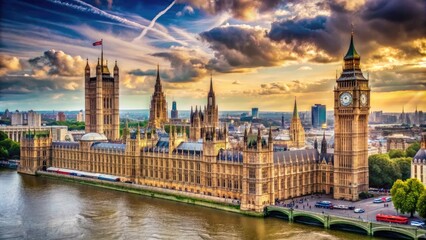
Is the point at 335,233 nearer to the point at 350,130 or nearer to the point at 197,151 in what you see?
the point at 350,130

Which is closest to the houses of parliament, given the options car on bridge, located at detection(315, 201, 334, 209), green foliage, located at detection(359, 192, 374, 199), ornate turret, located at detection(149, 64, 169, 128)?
green foliage, located at detection(359, 192, 374, 199)

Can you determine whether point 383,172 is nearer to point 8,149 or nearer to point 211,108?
point 211,108

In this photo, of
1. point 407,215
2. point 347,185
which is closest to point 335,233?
point 407,215

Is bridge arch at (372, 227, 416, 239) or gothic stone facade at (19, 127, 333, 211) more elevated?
gothic stone facade at (19, 127, 333, 211)

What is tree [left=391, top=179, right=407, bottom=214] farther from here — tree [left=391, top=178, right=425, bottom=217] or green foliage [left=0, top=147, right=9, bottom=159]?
green foliage [left=0, top=147, right=9, bottom=159]

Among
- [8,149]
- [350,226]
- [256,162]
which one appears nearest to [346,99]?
[256,162]

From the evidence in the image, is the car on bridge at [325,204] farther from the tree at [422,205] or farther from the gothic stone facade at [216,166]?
the tree at [422,205]

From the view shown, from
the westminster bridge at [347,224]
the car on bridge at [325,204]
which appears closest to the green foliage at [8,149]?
the westminster bridge at [347,224]
